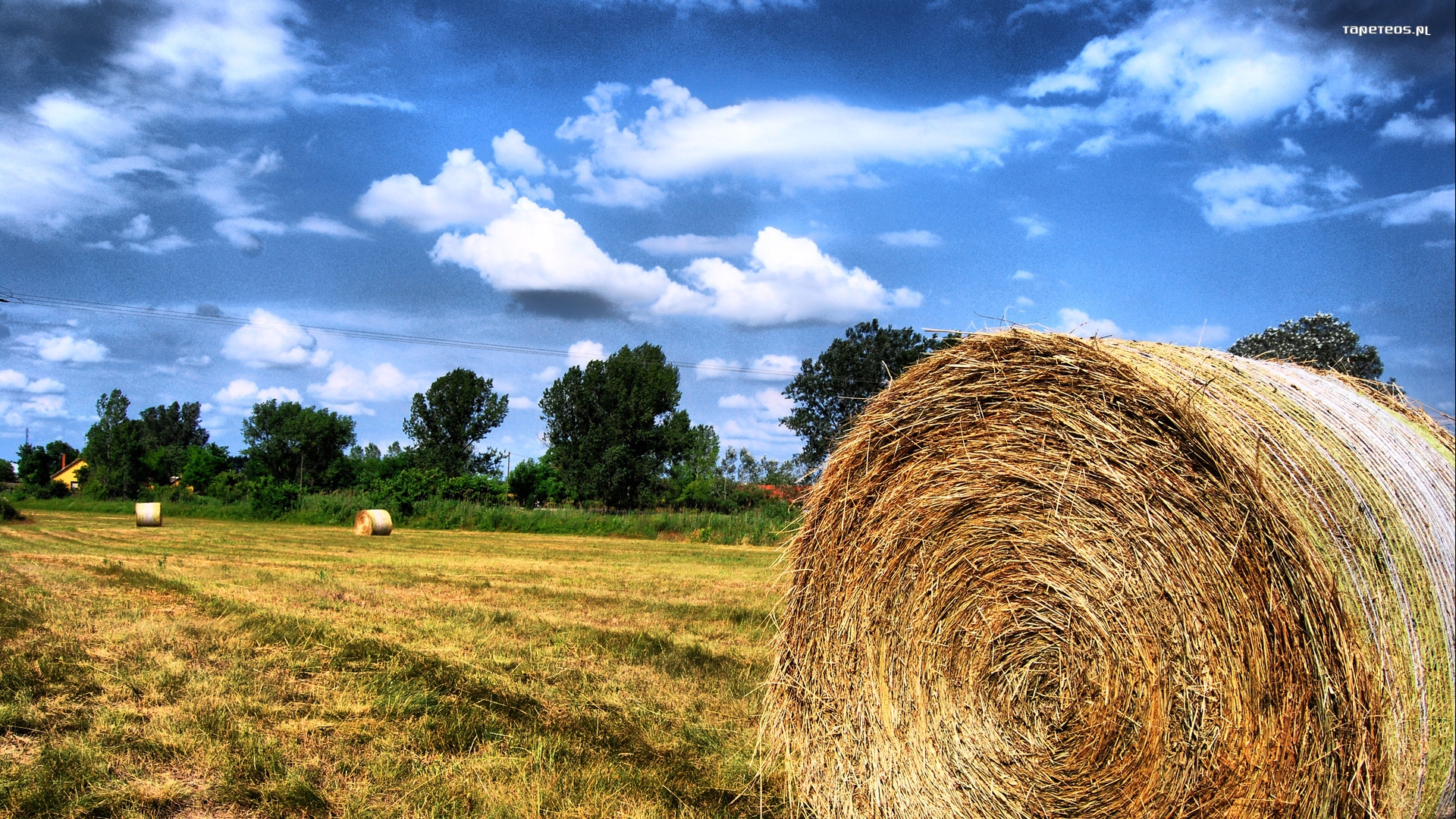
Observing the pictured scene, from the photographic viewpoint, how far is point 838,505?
4.66 m

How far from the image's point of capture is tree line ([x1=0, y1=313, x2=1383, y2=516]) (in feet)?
131

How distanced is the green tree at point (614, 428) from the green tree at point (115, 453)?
2490 cm

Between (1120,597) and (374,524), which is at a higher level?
(1120,597)

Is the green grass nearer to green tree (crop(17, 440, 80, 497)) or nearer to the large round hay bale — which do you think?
green tree (crop(17, 440, 80, 497))

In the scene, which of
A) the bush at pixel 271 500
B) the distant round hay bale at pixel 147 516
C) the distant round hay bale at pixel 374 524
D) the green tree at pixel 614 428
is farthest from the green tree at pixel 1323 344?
the green tree at pixel 614 428

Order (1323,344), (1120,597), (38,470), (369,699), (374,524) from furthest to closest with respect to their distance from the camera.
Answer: (38,470)
(374,524)
(1323,344)
(369,699)
(1120,597)

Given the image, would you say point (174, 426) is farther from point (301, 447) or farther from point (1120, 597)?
point (1120, 597)

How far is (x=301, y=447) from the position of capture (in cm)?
6644

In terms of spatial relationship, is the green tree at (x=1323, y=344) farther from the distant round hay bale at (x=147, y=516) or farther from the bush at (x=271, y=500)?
the bush at (x=271, y=500)

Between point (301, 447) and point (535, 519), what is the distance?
40.0 meters

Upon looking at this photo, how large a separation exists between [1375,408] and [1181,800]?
2.11 m

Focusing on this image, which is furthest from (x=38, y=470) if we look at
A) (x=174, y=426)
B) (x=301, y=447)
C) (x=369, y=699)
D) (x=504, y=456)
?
(x=369, y=699)

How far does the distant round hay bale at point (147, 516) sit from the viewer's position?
2912 cm

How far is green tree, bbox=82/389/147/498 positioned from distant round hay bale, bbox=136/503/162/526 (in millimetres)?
25056
